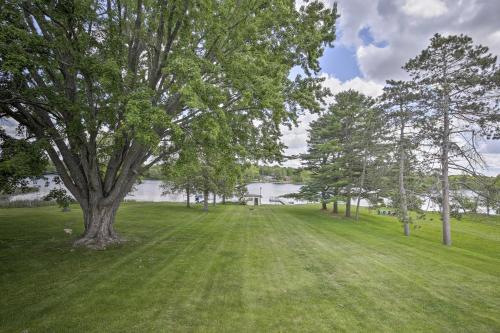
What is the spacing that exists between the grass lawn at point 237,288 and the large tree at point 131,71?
7.99ft

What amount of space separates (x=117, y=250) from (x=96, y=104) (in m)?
5.36

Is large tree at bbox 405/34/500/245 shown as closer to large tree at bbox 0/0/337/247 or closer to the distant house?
large tree at bbox 0/0/337/247

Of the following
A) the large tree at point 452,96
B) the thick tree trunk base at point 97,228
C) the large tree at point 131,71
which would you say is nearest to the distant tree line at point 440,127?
the large tree at point 452,96

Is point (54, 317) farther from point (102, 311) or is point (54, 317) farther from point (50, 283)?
point (50, 283)

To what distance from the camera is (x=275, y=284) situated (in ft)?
21.9

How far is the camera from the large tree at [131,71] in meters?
7.03

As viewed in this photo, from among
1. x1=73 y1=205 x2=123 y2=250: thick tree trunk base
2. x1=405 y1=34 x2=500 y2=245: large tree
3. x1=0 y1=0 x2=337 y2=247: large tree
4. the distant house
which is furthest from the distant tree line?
the distant house

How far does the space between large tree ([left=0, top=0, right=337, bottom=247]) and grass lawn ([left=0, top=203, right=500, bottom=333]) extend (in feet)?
7.99

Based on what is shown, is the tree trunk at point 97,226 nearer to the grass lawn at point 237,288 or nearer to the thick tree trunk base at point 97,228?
the thick tree trunk base at point 97,228

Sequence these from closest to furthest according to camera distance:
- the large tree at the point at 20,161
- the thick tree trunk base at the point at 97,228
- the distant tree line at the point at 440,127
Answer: the large tree at the point at 20,161, the thick tree trunk base at the point at 97,228, the distant tree line at the point at 440,127

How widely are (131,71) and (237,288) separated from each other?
25.4ft

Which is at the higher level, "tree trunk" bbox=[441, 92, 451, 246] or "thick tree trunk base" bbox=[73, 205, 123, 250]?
"tree trunk" bbox=[441, 92, 451, 246]

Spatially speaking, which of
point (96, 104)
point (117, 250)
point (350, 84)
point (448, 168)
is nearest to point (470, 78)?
point (448, 168)

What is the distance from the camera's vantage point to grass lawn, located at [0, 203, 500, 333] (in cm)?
477
